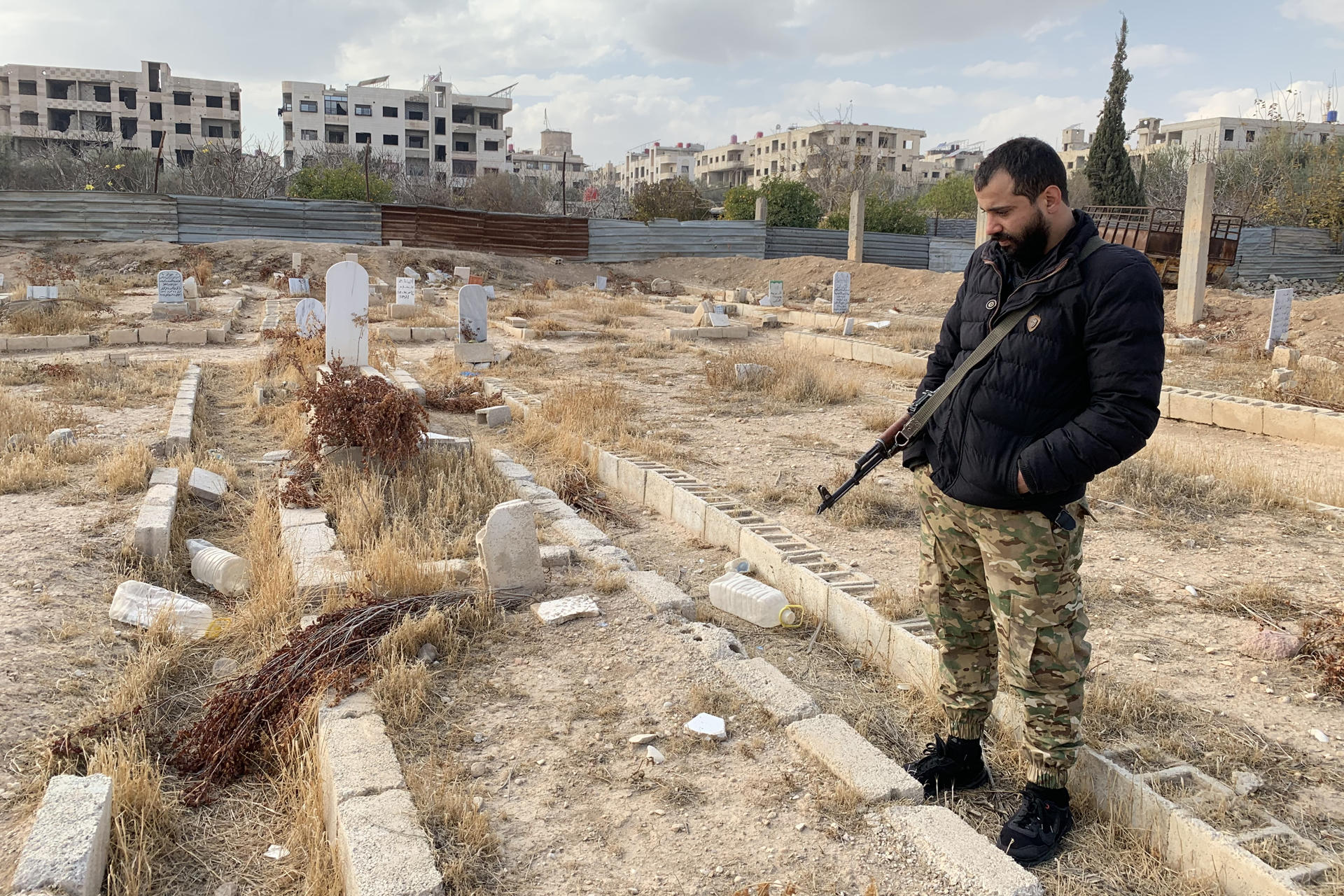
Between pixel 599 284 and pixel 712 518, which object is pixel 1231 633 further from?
pixel 599 284

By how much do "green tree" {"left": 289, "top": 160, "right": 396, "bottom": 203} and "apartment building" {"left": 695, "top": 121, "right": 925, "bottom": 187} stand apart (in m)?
51.3

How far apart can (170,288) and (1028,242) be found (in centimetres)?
A: 1736

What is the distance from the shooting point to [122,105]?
6994 cm

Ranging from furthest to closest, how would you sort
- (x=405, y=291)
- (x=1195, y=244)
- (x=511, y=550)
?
(x=405, y=291), (x=1195, y=244), (x=511, y=550)

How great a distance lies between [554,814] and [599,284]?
25009 mm

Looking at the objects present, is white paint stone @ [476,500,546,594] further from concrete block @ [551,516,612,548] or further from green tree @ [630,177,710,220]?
green tree @ [630,177,710,220]

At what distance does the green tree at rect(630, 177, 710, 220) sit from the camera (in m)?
37.3

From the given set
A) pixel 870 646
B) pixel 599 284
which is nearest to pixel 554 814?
pixel 870 646

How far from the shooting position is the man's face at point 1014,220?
2834 millimetres

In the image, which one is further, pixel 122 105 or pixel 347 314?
pixel 122 105

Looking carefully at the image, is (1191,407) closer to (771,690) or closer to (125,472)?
(771,690)

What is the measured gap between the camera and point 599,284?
89.7 ft

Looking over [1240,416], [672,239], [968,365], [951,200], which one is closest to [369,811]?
[968,365]

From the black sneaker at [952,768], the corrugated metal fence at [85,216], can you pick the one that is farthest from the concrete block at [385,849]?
the corrugated metal fence at [85,216]
